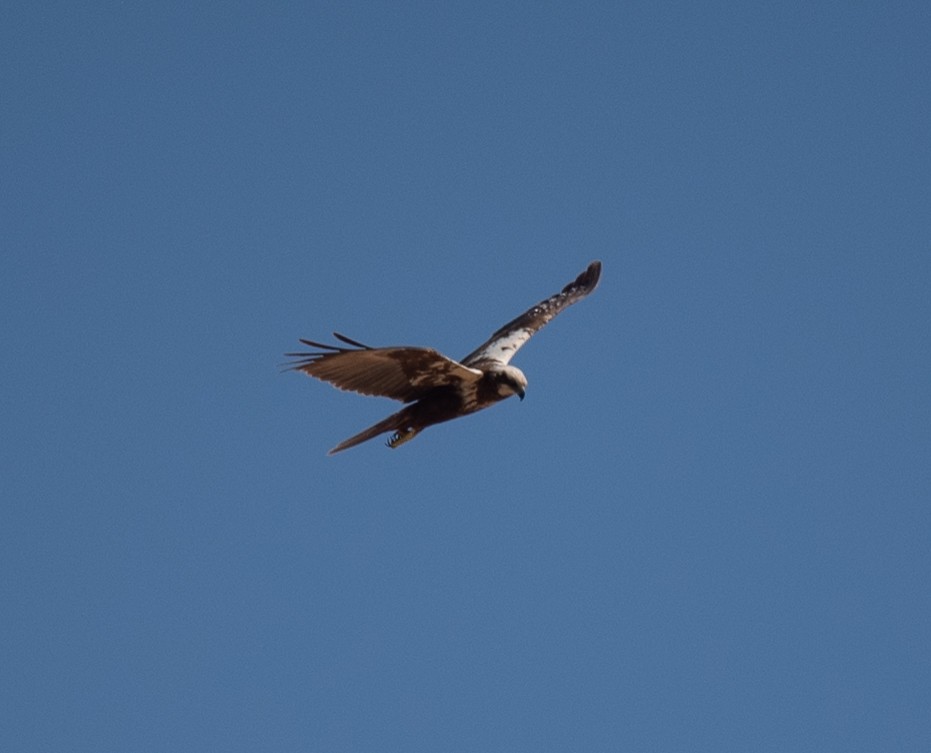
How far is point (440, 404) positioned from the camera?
11.9 metres

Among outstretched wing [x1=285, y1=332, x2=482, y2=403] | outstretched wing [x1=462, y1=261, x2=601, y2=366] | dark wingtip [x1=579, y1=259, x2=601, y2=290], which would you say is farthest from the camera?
dark wingtip [x1=579, y1=259, x2=601, y2=290]

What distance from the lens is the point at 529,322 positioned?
15086mm

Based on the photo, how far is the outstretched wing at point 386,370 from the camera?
36.2 ft

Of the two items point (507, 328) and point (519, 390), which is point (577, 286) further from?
point (519, 390)

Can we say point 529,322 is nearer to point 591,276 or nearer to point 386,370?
point 591,276

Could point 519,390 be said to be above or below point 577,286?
below

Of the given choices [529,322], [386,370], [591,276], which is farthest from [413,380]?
[591,276]

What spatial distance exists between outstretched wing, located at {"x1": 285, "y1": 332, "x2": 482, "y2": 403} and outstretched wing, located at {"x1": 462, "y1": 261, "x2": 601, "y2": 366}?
1312 millimetres

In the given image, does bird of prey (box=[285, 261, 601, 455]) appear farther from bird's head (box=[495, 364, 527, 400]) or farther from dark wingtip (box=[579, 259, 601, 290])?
dark wingtip (box=[579, 259, 601, 290])

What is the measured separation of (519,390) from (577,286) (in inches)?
196

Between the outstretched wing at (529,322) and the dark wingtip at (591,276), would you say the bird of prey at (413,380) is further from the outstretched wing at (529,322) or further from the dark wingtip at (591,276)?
the dark wingtip at (591,276)

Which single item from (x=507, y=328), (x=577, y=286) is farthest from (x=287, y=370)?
(x=577, y=286)

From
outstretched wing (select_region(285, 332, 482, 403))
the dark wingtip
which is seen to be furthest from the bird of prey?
the dark wingtip

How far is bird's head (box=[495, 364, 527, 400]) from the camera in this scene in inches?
469
